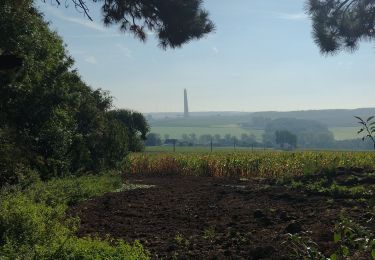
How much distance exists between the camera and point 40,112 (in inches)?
677

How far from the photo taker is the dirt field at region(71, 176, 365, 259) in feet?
22.4

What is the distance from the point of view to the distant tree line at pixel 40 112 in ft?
47.7

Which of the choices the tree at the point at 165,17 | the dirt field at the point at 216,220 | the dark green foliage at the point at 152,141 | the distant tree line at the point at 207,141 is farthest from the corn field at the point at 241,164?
the dark green foliage at the point at 152,141

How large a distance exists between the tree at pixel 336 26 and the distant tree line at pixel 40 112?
8.17 meters

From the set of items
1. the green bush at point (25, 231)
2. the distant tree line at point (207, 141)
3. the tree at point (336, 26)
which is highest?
the tree at point (336, 26)

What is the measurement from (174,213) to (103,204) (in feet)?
7.94

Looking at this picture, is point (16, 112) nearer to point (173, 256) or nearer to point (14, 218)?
point (14, 218)

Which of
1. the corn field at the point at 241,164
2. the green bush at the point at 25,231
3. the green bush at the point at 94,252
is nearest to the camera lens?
the green bush at the point at 94,252

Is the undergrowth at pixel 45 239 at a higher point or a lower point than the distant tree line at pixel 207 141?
higher

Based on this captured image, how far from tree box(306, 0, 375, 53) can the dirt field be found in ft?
14.0

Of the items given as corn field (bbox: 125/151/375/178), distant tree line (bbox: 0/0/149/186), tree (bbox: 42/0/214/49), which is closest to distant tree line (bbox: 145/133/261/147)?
corn field (bbox: 125/151/375/178)

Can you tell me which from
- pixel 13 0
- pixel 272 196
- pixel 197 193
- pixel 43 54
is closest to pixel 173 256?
pixel 13 0

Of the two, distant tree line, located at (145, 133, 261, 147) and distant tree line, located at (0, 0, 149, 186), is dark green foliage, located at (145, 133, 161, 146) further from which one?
distant tree line, located at (0, 0, 149, 186)

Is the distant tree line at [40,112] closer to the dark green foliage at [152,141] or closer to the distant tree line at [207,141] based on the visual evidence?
the distant tree line at [207,141]
